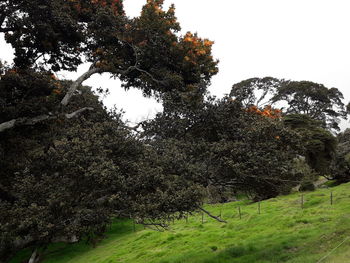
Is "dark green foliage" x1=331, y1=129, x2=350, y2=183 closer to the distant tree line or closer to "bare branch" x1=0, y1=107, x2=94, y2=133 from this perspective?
the distant tree line

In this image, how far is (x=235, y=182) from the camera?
10703mm

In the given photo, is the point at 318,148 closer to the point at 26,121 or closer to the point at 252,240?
the point at 252,240

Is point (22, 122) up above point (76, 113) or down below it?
below

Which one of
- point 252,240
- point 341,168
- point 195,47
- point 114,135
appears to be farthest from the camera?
point 341,168

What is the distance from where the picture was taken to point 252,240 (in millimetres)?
16078

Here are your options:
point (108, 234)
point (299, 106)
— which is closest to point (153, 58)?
point (108, 234)

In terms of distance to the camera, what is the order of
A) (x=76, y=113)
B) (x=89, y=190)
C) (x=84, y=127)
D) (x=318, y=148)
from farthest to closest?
(x=318, y=148), (x=76, y=113), (x=84, y=127), (x=89, y=190)

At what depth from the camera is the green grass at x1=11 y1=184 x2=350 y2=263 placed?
13.3m

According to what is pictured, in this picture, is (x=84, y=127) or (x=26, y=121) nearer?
(x=26, y=121)

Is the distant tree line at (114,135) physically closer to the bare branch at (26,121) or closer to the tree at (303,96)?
the bare branch at (26,121)

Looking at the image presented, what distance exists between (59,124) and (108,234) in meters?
21.8

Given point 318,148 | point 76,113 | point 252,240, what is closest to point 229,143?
point 76,113

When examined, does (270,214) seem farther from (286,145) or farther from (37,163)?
(37,163)

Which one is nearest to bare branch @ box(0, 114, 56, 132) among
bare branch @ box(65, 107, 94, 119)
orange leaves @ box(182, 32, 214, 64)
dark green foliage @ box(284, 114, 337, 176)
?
bare branch @ box(65, 107, 94, 119)
